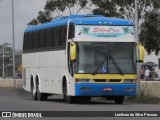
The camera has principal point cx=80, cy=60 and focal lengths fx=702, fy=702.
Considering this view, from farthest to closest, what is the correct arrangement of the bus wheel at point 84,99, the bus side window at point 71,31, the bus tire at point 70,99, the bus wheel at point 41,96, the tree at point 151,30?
the tree at point 151,30 → the bus wheel at point 41,96 → the bus wheel at point 84,99 → the bus tire at point 70,99 → the bus side window at point 71,31

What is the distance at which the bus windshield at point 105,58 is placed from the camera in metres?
29.2

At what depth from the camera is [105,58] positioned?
29.4 metres

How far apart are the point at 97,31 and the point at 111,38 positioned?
67 centimetres

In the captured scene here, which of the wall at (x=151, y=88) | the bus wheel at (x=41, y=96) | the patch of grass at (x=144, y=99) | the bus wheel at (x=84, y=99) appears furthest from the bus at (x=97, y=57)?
the wall at (x=151, y=88)

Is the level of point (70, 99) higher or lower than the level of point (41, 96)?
higher

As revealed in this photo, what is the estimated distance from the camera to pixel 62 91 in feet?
102

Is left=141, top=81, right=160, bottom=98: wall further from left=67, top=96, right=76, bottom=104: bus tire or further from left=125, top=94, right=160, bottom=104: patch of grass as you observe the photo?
left=67, top=96, right=76, bottom=104: bus tire

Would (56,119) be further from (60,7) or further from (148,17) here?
(60,7)

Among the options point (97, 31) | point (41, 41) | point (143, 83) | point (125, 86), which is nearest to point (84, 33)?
point (97, 31)

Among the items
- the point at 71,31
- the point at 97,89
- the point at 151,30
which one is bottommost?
the point at 97,89

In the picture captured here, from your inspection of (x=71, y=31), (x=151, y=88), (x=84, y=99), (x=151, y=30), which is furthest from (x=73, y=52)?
(x=151, y=30)

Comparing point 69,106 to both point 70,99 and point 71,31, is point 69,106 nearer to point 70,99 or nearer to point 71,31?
point 70,99

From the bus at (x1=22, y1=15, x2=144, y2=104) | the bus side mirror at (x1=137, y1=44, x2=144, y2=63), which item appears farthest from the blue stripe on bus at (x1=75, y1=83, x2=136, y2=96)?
the bus side mirror at (x1=137, y1=44, x2=144, y2=63)

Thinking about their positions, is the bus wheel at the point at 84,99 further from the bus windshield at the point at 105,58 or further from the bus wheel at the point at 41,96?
the bus windshield at the point at 105,58
